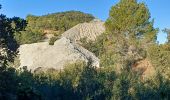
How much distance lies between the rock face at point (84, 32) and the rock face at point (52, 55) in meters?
25.5

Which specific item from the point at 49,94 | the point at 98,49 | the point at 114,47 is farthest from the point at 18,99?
the point at 98,49

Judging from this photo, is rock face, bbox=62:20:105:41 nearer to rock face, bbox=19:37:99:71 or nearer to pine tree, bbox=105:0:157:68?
pine tree, bbox=105:0:157:68

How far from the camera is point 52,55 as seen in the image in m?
58.4

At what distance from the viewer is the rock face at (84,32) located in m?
91.2

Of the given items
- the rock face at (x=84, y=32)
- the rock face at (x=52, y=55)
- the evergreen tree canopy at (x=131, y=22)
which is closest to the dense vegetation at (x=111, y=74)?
the evergreen tree canopy at (x=131, y=22)

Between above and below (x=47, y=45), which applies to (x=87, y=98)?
below

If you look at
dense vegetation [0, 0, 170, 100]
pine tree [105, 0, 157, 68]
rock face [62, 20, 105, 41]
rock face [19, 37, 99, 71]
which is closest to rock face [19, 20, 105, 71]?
rock face [19, 37, 99, 71]

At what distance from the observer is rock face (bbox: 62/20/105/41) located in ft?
299

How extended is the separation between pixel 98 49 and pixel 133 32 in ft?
29.4

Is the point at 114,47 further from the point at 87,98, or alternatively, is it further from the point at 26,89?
the point at 26,89

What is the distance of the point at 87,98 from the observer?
861 inches

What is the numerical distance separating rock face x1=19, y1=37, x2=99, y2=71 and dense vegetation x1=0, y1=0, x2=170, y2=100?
3860 mm

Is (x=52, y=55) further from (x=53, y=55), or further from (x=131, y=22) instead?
(x=131, y=22)

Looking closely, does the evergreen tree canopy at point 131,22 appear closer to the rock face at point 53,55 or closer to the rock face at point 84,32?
the rock face at point 53,55
